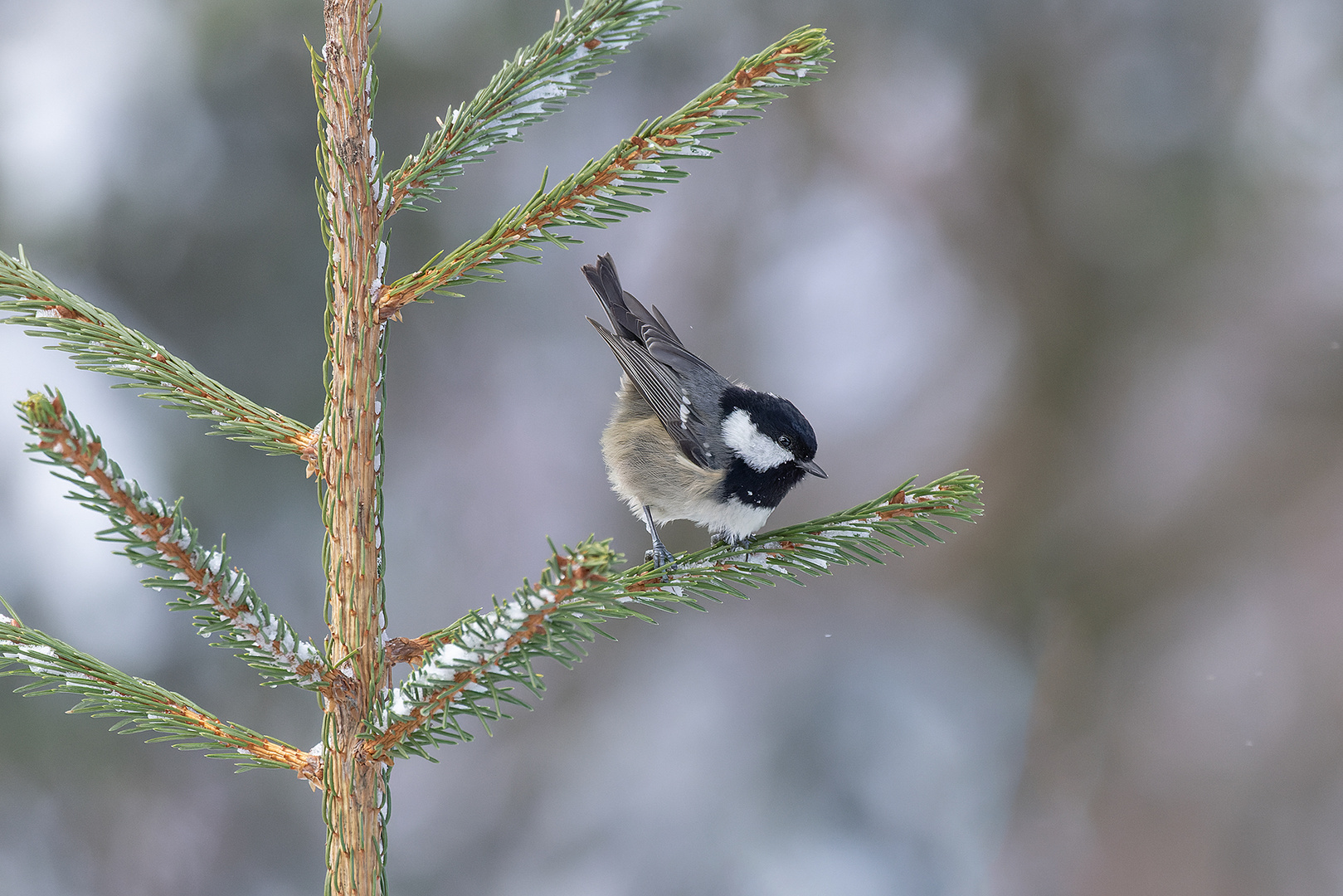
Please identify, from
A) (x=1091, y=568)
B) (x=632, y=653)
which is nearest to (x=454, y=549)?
(x=632, y=653)

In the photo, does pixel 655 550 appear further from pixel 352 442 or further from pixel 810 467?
pixel 352 442

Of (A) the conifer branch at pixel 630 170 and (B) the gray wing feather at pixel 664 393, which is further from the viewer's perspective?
(B) the gray wing feather at pixel 664 393

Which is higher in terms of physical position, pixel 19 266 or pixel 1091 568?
pixel 19 266

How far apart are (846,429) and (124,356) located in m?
3.09

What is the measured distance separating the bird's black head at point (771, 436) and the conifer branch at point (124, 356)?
1.00 m

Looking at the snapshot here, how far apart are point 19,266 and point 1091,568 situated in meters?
3.75

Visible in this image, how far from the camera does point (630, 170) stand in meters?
1.19

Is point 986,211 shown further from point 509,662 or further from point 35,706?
point 35,706

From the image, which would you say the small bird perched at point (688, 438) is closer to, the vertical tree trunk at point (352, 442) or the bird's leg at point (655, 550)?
the bird's leg at point (655, 550)

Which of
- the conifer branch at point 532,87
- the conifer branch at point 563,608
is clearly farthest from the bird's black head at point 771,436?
the conifer branch at point 532,87

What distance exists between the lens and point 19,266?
3.58ft

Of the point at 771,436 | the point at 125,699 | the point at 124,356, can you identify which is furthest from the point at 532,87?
the point at 771,436

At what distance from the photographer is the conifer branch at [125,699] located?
1028mm

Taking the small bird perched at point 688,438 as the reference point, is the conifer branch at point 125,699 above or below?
below
